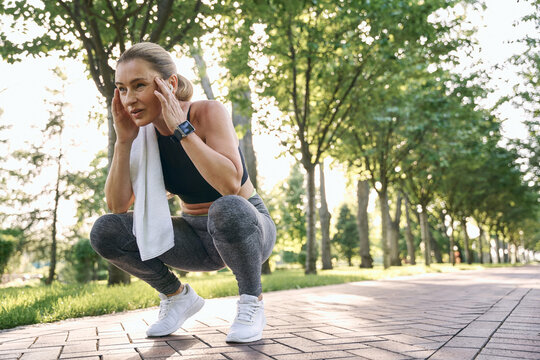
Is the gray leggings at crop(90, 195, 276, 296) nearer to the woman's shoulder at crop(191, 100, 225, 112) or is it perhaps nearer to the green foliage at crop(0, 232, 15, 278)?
the woman's shoulder at crop(191, 100, 225, 112)

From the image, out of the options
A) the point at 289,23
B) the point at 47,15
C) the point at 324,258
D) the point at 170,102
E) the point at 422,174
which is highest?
the point at 289,23

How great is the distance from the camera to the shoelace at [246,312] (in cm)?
252

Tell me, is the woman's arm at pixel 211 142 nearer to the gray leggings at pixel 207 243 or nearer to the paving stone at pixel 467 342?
the gray leggings at pixel 207 243

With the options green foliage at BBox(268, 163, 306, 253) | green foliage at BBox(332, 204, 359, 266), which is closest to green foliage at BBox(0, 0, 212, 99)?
green foliage at BBox(268, 163, 306, 253)

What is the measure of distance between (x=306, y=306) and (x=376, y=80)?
10612 mm

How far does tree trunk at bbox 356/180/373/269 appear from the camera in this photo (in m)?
21.2

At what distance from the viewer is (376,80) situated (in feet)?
45.1

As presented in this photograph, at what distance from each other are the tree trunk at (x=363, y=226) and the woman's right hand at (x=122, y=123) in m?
19.2

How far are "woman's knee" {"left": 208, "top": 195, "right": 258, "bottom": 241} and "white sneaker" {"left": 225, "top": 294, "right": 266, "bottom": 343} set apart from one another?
417mm

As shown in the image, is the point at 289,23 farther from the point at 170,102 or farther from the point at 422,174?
the point at 422,174

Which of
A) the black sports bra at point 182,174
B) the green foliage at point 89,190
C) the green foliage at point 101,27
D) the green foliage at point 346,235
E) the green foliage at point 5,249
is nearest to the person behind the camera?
the black sports bra at point 182,174

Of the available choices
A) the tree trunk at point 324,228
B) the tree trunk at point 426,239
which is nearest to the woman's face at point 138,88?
the tree trunk at point 324,228

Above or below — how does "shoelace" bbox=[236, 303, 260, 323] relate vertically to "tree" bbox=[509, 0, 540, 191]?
below

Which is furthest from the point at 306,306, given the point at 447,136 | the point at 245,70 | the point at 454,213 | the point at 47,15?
the point at 454,213
